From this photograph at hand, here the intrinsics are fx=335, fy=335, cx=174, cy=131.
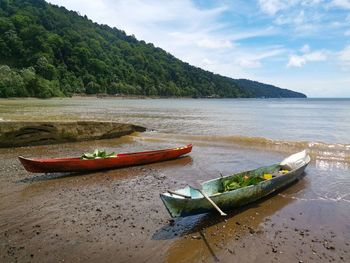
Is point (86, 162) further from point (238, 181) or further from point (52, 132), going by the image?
point (52, 132)

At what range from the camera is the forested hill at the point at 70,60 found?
Answer: 105 meters

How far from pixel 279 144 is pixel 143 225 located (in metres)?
14.9

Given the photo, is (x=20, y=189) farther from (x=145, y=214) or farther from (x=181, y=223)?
(x=181, y=223)

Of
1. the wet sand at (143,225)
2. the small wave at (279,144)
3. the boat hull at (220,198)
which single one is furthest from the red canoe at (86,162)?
the small wave at (279,144)

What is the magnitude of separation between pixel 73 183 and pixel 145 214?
3614mm

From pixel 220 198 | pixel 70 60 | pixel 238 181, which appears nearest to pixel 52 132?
pixel 238 181

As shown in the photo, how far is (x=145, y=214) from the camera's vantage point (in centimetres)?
817

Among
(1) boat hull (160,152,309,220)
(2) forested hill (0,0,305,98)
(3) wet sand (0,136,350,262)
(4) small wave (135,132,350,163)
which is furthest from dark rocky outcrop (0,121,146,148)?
(2) forested hill (0,0,305,98)

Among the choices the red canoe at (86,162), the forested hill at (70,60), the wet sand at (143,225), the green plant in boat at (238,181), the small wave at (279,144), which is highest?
the forested hill at (70,60)

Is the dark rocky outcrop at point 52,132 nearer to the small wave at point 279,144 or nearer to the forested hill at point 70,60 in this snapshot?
the small wave at point 279,144

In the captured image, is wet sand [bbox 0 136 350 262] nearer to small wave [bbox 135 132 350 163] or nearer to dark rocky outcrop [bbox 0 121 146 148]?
dark rocky outcrop [bbox 0 121 146 148]

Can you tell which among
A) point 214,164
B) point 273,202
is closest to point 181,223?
point 273,202

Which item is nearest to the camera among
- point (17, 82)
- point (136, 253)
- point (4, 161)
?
point (136, 253)

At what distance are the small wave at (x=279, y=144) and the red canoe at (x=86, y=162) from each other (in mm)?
7284
